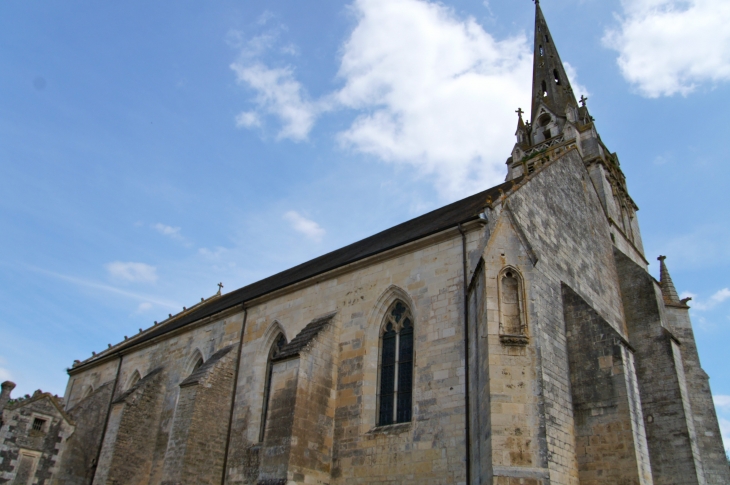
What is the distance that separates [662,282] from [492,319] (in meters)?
11.1

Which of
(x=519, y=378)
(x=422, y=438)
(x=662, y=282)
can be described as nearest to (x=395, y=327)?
(x=422, y=438)

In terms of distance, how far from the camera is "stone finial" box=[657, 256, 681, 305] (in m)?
18.0

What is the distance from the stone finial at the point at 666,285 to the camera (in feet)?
59.1

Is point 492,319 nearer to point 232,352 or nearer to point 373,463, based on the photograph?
point 373,463

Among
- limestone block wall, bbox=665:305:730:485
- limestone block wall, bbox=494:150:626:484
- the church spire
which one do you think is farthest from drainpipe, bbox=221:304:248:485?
the church spire

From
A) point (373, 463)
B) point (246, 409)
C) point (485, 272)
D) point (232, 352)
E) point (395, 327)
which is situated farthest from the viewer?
point (232, 352)

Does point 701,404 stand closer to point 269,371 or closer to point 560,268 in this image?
point 560,268

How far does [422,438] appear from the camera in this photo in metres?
11.8

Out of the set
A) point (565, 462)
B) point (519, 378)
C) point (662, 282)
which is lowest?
point (565, 462)

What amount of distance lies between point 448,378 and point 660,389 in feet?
20.3

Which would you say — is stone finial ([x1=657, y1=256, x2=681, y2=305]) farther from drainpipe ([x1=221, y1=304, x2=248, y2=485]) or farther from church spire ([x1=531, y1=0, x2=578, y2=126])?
→ drainpipe ([x1=221, y1=304, x2=248, y2=485])

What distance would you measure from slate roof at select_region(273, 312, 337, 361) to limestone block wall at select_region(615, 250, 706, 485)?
832 cm

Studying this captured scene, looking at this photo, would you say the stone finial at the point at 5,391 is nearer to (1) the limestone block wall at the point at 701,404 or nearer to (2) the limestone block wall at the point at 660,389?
(2) the limestone block wall at the point at 660,389

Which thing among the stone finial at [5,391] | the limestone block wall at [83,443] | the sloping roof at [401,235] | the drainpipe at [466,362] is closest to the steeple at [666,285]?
the sloping roof at [401,235]
